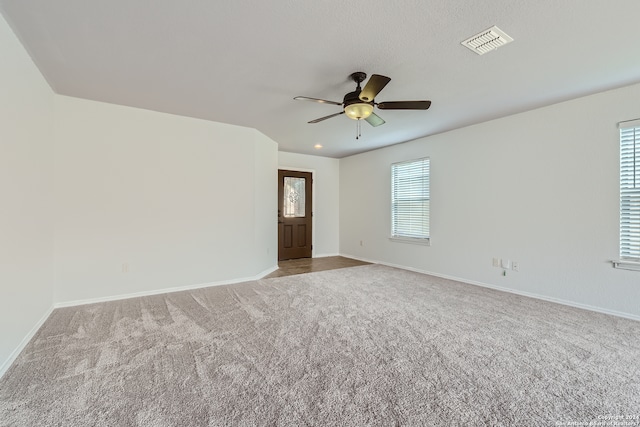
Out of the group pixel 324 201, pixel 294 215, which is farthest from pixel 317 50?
pixel 324 201

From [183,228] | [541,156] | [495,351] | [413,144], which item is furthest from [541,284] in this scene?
[183,228]

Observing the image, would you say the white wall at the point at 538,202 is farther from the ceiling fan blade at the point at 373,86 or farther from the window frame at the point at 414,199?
the ceiling fan blade at the point at 373,86

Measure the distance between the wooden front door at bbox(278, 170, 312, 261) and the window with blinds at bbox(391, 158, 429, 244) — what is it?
6.65 feet

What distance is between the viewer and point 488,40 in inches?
85.7

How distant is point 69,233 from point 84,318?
43.7 inches

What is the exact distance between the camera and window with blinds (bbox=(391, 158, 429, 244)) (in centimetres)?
514

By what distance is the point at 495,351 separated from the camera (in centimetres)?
223

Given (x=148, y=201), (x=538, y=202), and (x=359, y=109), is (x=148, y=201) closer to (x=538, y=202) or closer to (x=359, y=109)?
(x=359, y=109)

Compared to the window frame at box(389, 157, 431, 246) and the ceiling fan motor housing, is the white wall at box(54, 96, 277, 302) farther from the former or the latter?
the window frame at box(389, 157, 431, 246)

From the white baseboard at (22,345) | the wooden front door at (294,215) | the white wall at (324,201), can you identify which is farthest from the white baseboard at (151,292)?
the white wall at (324,201)

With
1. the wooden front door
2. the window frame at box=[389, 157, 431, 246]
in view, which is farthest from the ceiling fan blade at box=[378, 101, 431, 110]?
the wooden front door

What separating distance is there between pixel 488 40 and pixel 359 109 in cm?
113

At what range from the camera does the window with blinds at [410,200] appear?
16.9 ft

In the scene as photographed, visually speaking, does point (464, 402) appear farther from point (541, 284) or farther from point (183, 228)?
point (183, 228)
